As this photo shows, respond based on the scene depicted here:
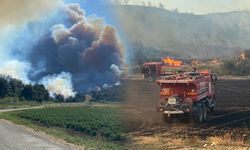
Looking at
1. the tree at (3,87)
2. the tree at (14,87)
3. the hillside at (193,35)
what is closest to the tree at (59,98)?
the tree at (14,87)

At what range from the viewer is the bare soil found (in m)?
20.8

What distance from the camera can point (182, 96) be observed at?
23.7 metres

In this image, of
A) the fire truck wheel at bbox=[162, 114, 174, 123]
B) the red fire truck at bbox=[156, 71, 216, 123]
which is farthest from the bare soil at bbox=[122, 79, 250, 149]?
the red fire truck at bbox=[156, 71, 216, 123]

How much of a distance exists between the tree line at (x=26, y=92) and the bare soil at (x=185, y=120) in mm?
48594

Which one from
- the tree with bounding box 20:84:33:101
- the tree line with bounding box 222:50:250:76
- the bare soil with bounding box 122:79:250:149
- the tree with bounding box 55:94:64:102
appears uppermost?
the tree line with bounding box 222:50:250:76

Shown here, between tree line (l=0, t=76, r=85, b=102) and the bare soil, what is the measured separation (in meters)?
48.6

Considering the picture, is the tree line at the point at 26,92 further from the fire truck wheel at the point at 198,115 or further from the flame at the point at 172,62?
the fire truck wheel at the point at 198,115

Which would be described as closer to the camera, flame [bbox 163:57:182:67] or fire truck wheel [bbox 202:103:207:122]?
fire truck wheel [bbox 202:103:207:122]

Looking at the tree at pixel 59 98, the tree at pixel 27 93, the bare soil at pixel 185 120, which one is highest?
the tree at pixel 27 93

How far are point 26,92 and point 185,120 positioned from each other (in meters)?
63.0

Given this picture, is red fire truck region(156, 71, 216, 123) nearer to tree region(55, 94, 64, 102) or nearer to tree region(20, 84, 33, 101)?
tree region(20, 84, 33, 101)

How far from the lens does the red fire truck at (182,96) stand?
923 inches

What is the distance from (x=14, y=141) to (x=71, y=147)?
3.60 m

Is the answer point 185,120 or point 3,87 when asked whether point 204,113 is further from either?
point 3,87
